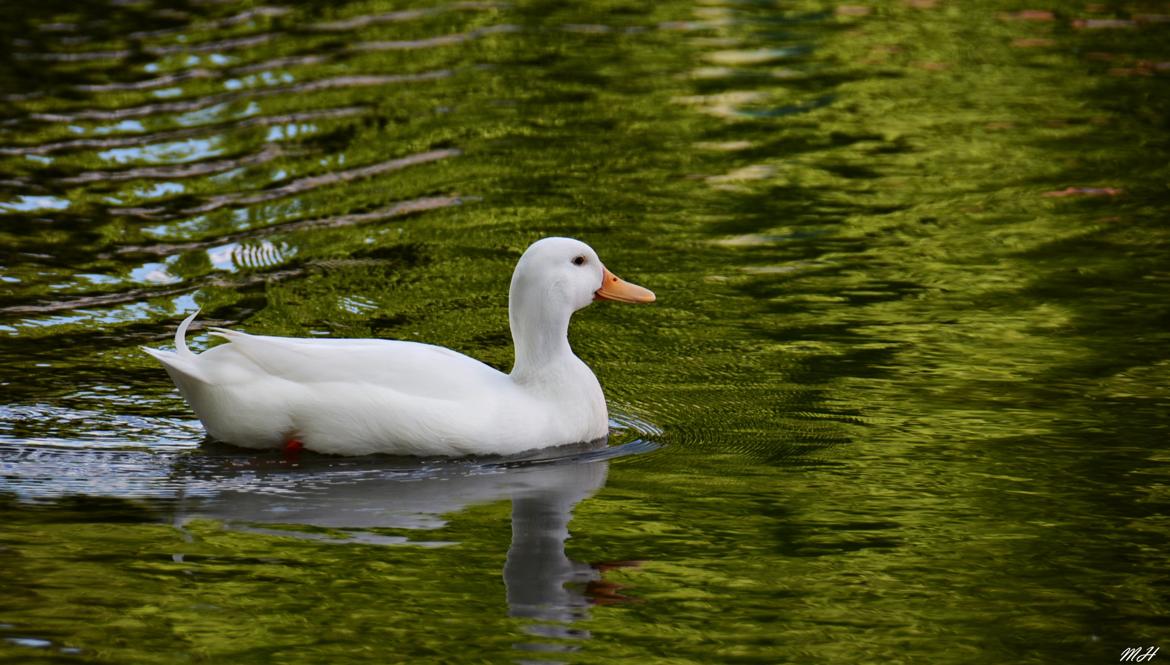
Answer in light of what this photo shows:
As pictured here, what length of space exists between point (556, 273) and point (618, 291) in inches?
19.0

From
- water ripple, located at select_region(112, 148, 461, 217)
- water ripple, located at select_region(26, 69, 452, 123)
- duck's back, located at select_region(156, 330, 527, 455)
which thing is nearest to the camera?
duck's back, located at select_region(156, 330, 527, 455)

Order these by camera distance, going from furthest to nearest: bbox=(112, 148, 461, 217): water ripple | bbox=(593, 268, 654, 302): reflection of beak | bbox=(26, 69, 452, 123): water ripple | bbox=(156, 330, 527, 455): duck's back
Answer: bbox=(26, 69, 452, 123): water ripple < bbox=(112, 148, 461, 217): water ripple < bbox=(593, 268, 654, 302): reflection of beak < bbox=(156, 330, 527, 455): duck's back

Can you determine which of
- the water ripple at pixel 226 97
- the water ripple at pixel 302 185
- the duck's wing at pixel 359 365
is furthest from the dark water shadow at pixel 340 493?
the water ripple at pixel 226 97

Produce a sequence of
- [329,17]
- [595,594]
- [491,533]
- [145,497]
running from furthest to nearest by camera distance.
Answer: [329,17] < [145,497] < [491,533] < [595,594]

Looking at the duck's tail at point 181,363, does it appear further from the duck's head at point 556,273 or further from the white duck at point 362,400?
the duck's head at point 556,273

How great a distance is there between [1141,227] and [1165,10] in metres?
9.93

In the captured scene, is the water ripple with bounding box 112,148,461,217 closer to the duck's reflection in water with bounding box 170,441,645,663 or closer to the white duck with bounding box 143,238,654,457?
the white duck with bounding box 143,238,654,457

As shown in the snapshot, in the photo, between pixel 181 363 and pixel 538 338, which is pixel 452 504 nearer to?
pixel 538 338

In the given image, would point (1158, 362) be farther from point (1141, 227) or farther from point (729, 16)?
point (729, 16)

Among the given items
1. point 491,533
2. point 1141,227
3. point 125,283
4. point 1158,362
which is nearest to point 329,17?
point 125,283

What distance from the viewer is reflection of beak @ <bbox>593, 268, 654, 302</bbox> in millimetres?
9398

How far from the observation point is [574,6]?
23.1 metres

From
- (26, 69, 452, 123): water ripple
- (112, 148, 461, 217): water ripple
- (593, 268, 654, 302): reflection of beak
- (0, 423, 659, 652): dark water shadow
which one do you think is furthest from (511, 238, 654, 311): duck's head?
(26, 69, 452, 123): water ripple

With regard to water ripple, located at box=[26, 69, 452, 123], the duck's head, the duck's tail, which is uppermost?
water ripple, located at box=[26, 69, 452, 123]
